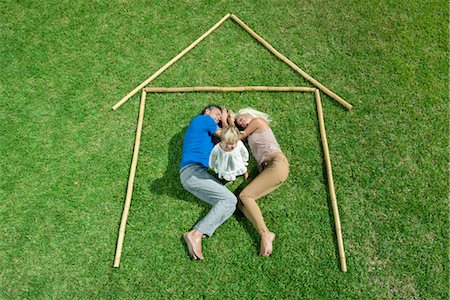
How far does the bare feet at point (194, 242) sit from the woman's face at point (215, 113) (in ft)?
5.34

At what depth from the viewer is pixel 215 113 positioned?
5637 millimetres

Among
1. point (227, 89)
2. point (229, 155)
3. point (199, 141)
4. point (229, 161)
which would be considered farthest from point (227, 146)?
point (227, 89)

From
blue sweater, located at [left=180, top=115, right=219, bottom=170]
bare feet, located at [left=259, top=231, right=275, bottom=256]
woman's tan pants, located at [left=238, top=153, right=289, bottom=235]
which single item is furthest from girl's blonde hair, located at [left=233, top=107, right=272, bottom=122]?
bare feet, located at [left=259, top=231, right=275, bottom=256]

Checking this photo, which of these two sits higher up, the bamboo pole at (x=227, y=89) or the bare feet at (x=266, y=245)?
the bamboo pole at (x=227, y=89)

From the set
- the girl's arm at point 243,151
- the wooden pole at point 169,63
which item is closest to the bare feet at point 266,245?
the girl's arm at point 243,151

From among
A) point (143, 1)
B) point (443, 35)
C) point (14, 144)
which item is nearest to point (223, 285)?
point (14, 144)

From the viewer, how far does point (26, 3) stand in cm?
707

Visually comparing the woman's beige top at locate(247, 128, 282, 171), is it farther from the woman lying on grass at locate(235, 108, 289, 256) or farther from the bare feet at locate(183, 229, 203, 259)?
the bare feet at locate(183, 229, 203, 259)

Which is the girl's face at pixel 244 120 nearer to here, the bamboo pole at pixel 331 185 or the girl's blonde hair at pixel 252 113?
the girl's blonde hair at pixel 252 113

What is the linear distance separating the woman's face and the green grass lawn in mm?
431

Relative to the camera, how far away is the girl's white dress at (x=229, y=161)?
4.79 metres

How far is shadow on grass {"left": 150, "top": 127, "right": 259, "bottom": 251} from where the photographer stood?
5.20 metres

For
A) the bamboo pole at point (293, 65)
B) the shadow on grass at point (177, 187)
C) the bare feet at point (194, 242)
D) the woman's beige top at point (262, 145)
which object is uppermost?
the bamboo pole at point (293, 65)

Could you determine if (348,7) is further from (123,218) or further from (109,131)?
(123,218)
